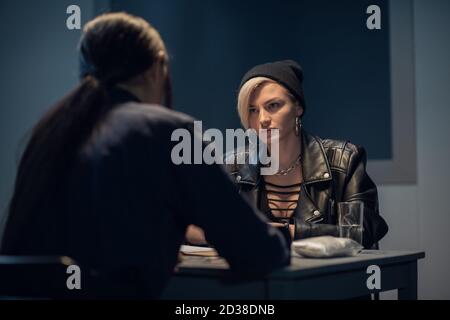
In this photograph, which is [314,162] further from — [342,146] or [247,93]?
[247,93]

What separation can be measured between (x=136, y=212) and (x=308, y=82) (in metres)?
2.68

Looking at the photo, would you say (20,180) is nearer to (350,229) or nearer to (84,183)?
(84,183)

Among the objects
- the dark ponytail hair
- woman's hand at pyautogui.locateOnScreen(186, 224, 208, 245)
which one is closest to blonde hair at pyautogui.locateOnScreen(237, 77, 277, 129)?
woman's hand at pyautogui.locateOnScreen(186, 224, 208, 245)

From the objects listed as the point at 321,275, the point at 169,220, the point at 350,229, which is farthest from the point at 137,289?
the point at 350,229

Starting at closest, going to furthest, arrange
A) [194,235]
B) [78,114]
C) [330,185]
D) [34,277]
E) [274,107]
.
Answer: [34,277] < [78,114] < [194,235] < [330,185] < [274,107]

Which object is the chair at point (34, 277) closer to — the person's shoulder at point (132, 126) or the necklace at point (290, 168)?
the person's shoulder at point (132, 126)

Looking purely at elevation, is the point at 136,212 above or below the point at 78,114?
below

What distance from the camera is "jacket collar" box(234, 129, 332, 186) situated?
2934 millimetres

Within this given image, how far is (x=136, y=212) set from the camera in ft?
4.75

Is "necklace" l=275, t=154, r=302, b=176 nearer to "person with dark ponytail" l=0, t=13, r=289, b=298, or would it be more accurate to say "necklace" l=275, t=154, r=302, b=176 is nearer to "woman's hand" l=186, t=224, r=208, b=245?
"woman's hand" l=186, t=224, r=208, b=245

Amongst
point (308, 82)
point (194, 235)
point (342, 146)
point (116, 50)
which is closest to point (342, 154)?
point (342, 146)

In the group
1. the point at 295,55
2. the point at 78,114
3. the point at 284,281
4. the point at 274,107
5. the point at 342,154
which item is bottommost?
the point at 284,281

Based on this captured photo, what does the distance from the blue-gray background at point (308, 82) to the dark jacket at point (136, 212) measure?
85.4 inches

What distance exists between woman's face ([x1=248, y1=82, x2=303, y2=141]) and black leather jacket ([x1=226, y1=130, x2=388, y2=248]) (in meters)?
0.13
